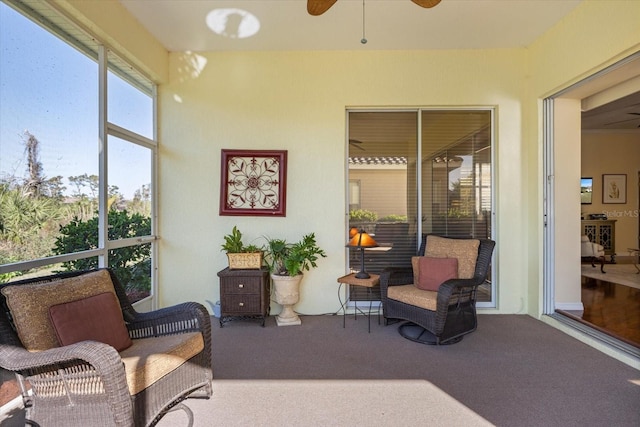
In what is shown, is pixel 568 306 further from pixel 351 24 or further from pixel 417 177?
pixel 351 24

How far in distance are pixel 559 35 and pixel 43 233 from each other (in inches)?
194

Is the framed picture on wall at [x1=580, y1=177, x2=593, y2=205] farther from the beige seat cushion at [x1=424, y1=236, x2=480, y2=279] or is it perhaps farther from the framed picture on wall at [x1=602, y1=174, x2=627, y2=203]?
the beige seat cushion at [x1=424, y1=236, x2=480, y2=279]

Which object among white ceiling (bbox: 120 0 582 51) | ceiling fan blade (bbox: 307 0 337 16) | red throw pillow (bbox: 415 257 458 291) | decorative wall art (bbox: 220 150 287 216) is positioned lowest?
red throw pillow (bbox: 415 257 458 291)

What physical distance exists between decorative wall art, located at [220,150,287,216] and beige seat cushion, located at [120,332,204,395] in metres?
1.98

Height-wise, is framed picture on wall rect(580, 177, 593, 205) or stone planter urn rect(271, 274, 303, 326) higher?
framed picture on wall rect(580, 177, 593, 205)

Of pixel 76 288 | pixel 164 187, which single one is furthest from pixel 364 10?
pixel 76 288

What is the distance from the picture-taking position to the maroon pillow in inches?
66.6

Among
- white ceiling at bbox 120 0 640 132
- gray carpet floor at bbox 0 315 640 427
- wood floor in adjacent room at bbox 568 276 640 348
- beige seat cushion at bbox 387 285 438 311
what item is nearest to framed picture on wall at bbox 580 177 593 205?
wood floor in adjacent room at bbox 568 276 640 348

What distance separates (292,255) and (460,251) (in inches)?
70.2

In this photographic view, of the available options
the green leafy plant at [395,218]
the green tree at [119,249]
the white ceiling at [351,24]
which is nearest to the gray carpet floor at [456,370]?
the green tree at [119,249]

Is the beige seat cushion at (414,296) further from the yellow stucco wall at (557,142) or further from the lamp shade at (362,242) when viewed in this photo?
the yellow stucco wall at (557,142)

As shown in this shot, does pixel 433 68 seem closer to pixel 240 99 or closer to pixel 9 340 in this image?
pixel 240 99

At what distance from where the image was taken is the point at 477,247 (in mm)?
3330

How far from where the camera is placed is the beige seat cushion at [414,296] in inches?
116
